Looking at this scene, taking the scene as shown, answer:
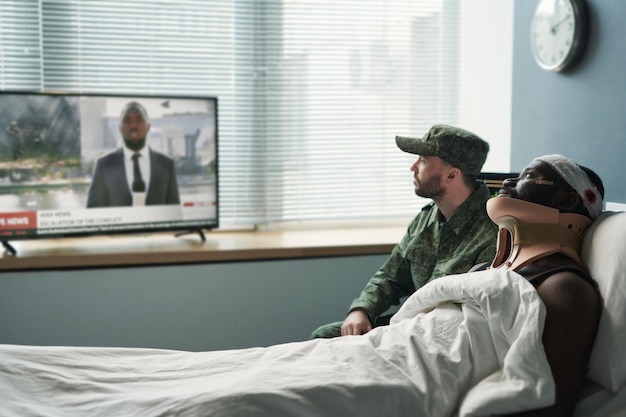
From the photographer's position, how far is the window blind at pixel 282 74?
11.1ft

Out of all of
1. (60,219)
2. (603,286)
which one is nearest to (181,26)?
(60,219)

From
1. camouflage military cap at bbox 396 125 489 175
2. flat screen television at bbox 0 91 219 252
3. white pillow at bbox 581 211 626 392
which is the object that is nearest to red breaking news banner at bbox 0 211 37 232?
flat screen television at bbox 0 91 219 252

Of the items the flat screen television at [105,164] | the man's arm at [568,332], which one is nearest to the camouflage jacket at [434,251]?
the man's arm at [568,332]

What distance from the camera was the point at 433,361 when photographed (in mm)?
1575

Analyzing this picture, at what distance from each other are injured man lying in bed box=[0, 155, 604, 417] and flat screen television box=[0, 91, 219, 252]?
1337 millimetres

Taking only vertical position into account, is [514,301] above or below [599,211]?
below

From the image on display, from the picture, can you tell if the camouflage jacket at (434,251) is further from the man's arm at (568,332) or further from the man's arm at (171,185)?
the man's arm at (171,185)

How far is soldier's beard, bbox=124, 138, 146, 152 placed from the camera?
10.2 ft

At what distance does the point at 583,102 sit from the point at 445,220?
661 mm

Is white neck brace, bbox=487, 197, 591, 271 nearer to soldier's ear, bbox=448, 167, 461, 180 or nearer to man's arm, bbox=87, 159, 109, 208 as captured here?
soldier's ear, bbox=448, 167, 461, 180

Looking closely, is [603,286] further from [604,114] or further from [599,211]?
[604,114]

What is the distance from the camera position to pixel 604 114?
245cm

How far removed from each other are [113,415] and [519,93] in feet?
7.12

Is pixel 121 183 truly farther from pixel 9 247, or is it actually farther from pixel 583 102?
pixel 583 102
